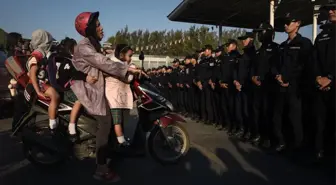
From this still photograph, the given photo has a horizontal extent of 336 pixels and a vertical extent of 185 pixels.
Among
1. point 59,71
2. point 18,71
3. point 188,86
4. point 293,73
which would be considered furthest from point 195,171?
point 188,86

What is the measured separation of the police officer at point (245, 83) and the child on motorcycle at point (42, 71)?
3.35 metres

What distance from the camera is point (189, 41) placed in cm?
2950

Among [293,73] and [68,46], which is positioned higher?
[68,46]

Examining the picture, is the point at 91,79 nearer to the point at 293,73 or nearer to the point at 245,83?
the point at 293,73

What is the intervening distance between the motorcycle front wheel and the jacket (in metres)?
0.90

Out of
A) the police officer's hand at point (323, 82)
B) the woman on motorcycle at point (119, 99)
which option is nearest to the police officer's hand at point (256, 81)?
the police officer's hand at point (323, 82)

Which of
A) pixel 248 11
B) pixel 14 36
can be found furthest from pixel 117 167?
pixel 248 11

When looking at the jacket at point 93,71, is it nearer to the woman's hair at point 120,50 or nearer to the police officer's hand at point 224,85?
the woman's hair at point 120,50

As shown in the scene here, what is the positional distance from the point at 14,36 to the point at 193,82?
4.42m

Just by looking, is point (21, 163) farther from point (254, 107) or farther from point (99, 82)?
point (254, 107)

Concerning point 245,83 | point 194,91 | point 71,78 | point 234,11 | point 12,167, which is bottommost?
point 12,167

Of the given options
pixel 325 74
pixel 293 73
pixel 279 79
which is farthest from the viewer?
pixel 279 79

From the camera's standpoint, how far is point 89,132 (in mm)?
4051

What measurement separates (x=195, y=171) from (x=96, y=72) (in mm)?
1780
